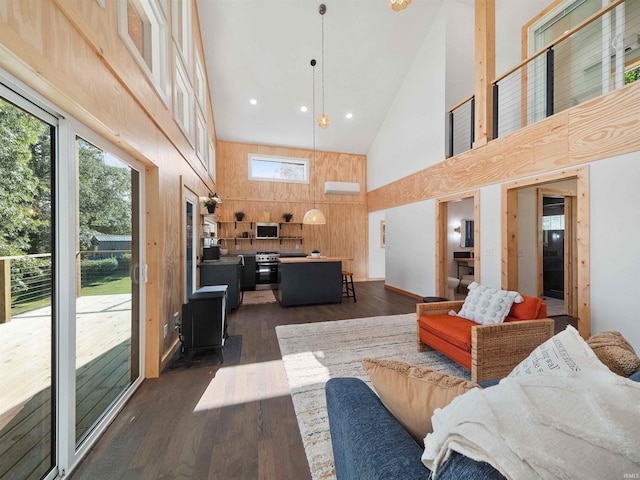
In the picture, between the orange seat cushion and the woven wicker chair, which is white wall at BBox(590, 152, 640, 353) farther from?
the orange seat cushion

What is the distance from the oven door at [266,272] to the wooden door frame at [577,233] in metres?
5.16

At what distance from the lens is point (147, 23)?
8.06 ft

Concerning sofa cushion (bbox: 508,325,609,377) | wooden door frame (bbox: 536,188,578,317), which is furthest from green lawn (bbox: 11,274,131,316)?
wooden door frame (bbox: 536,188,578,317)

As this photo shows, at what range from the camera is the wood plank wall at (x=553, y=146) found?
8.40 feet

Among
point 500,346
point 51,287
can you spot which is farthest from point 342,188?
point 51,287

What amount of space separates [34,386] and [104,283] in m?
0.74

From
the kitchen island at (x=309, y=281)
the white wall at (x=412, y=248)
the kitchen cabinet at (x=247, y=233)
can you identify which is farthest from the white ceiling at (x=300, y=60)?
the kitchen island at (x=309, y=281)

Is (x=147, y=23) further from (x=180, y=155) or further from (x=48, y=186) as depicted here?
(x=48, y=186)

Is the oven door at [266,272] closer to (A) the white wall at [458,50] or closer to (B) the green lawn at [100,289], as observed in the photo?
(B) the green lawn at [100,289]

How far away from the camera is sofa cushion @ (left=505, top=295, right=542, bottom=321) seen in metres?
2.46

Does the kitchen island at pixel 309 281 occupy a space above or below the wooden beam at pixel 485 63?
below

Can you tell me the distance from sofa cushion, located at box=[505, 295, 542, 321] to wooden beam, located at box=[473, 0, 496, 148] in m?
2.76

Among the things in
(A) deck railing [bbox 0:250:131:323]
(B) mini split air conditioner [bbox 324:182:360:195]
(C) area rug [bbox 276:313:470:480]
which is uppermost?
(B) mini split air conditioner [bbox 324:182:360:195]

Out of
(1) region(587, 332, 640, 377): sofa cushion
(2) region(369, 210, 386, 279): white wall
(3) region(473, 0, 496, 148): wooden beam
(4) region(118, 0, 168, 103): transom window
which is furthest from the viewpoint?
(2) region(369, 210, 386, 279): white wall
